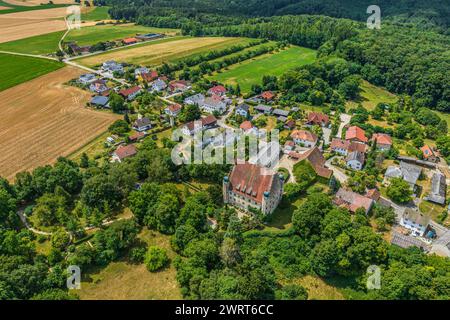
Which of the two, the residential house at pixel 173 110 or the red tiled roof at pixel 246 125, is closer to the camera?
the red tiled roof at pixel 246 125

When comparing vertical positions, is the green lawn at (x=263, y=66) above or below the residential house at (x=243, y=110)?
above

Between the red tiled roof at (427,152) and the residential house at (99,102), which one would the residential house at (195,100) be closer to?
the residential house at (99,102)

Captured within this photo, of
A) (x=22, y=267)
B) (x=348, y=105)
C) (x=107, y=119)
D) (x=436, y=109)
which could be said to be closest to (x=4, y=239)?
→ (x=22, y=267)

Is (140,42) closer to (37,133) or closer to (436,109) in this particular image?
(37,133)

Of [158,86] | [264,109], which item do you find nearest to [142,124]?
[158,86]

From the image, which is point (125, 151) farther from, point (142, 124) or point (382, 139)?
point (382, 139)

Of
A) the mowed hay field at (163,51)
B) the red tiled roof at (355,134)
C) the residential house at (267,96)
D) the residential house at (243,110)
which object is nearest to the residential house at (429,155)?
the red tiled roof at (355,134)
